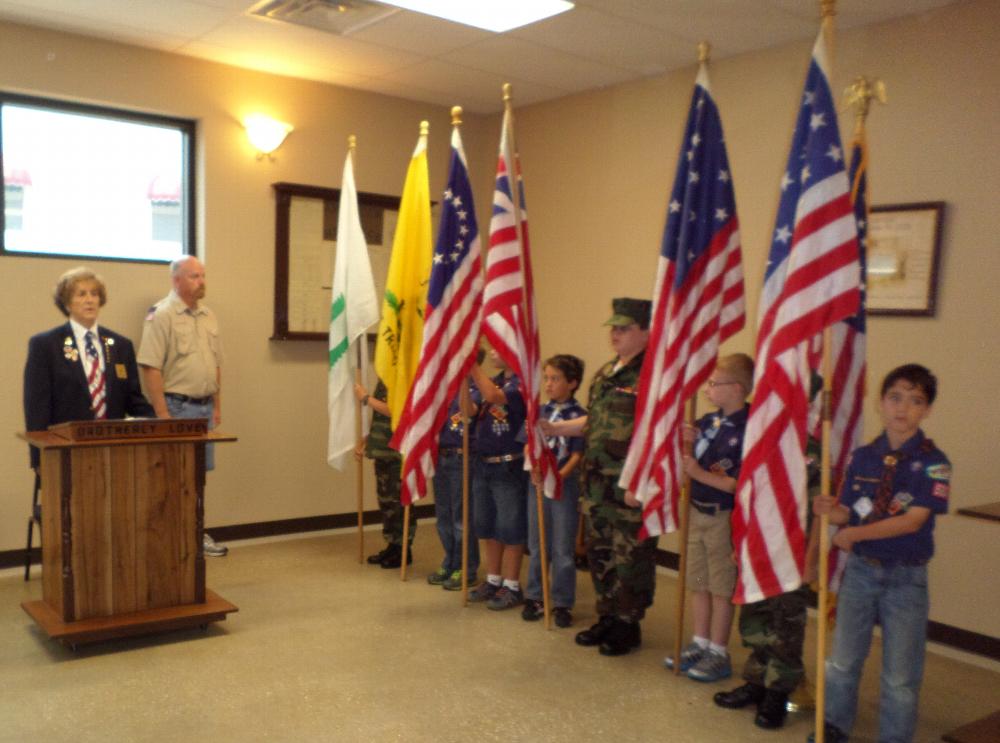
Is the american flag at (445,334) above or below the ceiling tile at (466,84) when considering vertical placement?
below

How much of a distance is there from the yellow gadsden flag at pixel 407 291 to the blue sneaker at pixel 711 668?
193 cm

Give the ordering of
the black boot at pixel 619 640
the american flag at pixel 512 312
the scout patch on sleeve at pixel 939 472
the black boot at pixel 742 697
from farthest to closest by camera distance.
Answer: the american flag at pixel 512 312, the black boot at pixel 619 640, the black boot at pixel 742 697, the scout patch on sleeve at pixel 939 472

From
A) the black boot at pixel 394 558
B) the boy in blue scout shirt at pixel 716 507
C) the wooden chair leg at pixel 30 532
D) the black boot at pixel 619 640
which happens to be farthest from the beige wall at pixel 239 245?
the boy in blue scout shirt at pixel 716 507

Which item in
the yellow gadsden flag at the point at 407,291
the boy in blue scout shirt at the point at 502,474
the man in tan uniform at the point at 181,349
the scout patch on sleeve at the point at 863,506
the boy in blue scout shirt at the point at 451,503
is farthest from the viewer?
the man in tan uniform at the point at 181,349

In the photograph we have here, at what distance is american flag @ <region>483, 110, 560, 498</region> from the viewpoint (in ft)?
12.4

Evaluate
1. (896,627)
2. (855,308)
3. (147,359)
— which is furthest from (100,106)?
(896,627)

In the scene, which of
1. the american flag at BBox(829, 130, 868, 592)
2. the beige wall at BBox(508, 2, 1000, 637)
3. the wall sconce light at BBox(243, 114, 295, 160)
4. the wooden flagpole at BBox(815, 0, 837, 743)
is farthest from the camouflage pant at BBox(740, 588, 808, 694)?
the wall sconce light at BBox(243, 114, 295, 160)

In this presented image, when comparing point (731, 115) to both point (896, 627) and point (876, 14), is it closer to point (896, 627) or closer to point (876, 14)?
point (876, 14)

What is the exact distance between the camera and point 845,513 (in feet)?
8.80

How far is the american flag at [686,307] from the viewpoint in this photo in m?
3.18

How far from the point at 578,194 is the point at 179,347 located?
2.60m

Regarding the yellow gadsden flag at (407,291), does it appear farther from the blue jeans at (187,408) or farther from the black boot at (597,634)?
the black boot at (597,634)

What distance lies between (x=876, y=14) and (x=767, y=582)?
9.10 feet

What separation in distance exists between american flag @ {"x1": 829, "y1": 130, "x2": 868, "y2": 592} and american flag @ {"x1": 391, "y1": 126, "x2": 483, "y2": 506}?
1.72 metres
